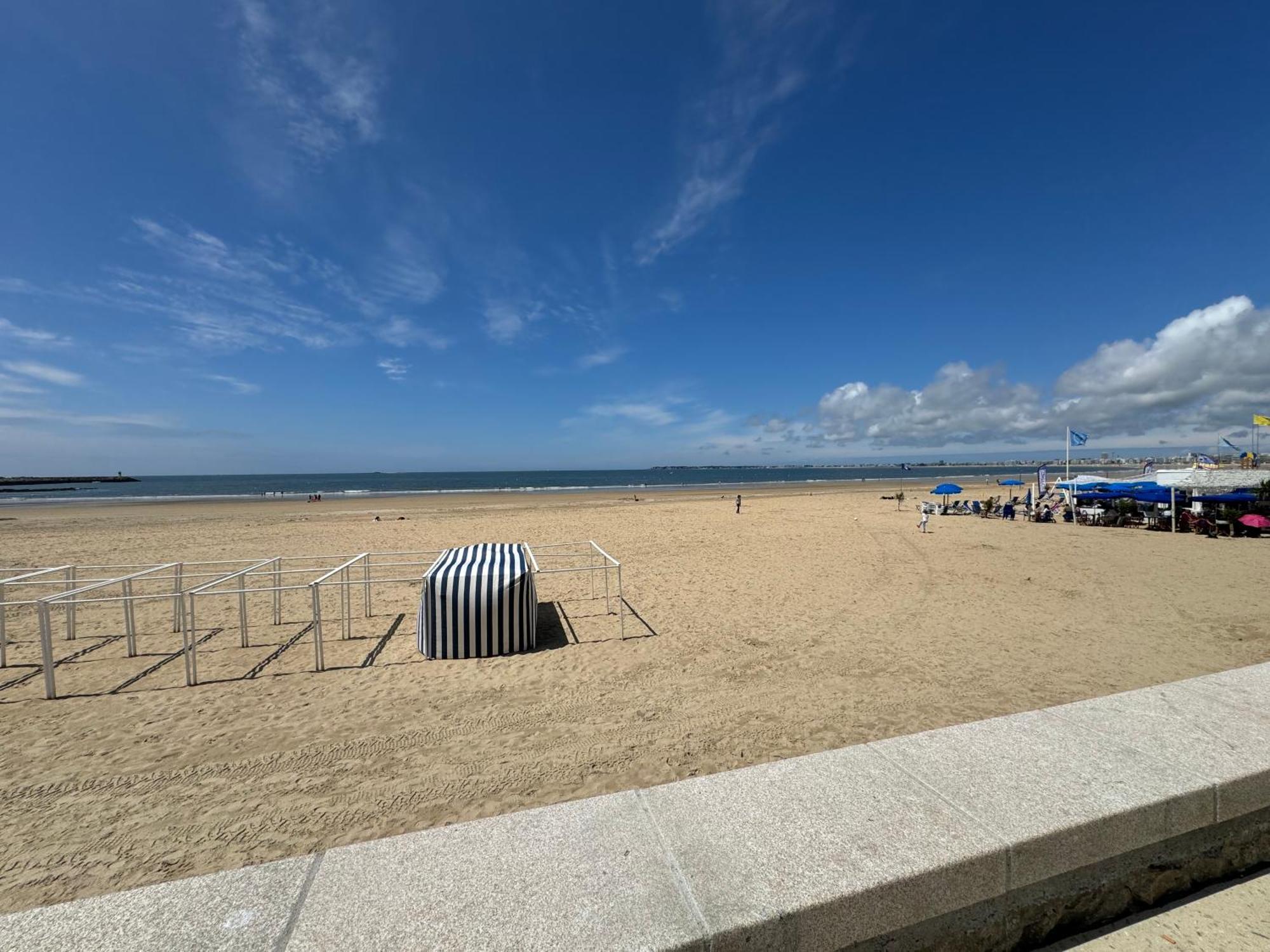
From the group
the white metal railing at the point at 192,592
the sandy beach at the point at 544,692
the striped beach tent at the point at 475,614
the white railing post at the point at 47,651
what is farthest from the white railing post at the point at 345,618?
the white railing post at the point at 47,651

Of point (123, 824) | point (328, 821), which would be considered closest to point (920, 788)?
point (328, 821)

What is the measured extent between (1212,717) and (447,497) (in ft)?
155

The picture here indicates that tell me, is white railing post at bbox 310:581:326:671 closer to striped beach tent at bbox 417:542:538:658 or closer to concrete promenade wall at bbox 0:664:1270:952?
striped beach tent at bbox 417:542:538:658

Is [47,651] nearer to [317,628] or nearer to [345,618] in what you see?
[317,628]

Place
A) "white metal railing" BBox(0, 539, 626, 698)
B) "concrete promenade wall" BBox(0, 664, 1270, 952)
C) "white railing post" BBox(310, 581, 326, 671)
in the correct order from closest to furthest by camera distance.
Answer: "concrete promenade wall" BBox(0, 664, 1270, 952)
"white metal railing" BBox(0, 539, 626, 698)
"white railing post" BBox(310, 581, 326, 671)

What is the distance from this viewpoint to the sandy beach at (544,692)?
3.90m

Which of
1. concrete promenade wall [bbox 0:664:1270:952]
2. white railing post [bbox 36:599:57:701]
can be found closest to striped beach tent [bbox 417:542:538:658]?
white railing post [bbox 36:599:57:701]

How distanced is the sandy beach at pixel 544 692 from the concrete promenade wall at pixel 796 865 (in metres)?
2.26

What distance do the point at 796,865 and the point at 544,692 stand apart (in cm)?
457

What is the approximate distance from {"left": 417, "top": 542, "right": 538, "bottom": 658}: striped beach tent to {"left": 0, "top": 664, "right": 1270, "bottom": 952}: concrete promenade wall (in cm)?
513

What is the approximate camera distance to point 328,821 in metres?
3.79

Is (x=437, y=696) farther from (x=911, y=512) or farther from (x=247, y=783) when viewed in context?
(x=911, y=512)

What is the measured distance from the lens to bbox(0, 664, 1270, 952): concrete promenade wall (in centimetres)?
154

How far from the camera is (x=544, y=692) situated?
5930 millimetres
